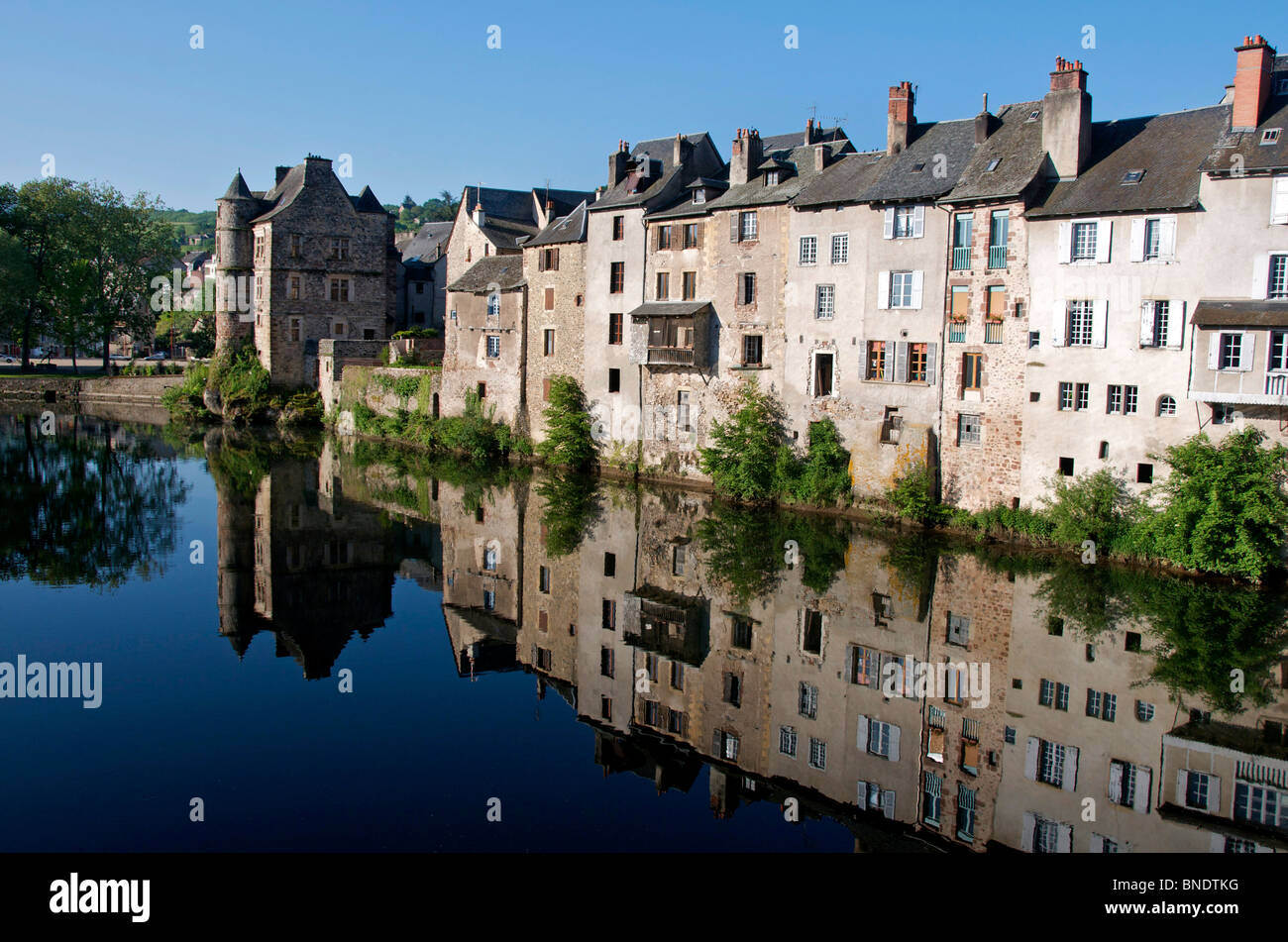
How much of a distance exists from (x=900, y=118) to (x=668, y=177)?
10.1 meters

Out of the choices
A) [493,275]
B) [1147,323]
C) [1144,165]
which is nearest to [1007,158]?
[1144,165]

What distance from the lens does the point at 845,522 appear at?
104 feet

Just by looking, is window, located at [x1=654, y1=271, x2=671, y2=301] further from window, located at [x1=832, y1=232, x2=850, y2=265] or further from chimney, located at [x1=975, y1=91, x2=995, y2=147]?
chimney, located at [x1=975, y1=91, x2=995, y2=147]

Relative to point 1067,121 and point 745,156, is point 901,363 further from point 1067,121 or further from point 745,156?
point 745,156

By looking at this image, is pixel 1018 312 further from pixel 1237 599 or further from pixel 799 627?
pixel 799 627

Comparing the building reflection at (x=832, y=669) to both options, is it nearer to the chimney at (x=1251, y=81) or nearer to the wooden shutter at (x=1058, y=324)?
the wooden shutter at (x=1058, y=324)

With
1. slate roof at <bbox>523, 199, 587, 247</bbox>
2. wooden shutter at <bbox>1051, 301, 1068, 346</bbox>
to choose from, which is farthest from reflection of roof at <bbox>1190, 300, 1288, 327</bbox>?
slate roof at <bbox>523, 199, 587, 247</bbox>

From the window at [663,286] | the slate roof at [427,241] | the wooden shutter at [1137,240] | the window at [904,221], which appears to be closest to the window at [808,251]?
the window at [904,221]

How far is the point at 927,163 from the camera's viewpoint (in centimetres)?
3222

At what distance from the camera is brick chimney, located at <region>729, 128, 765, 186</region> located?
37500mm

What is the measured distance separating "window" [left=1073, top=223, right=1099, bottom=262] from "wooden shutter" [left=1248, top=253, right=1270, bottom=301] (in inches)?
155
